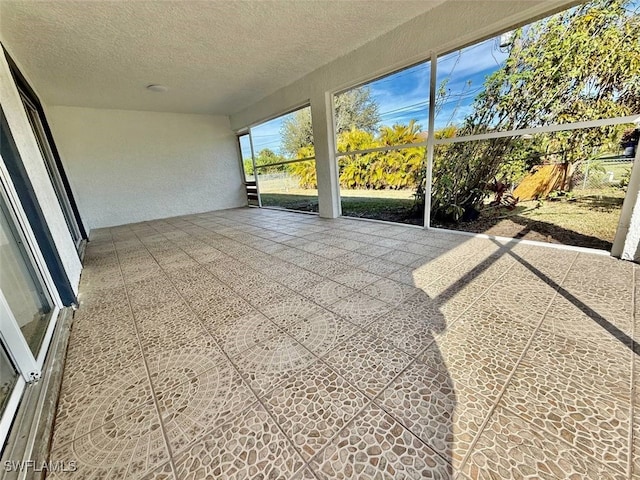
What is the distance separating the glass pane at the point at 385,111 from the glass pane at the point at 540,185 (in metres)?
0.58

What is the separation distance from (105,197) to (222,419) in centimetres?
674

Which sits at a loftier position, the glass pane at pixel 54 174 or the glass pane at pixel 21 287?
the glass pane at pixel 54 174

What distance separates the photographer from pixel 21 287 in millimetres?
1496

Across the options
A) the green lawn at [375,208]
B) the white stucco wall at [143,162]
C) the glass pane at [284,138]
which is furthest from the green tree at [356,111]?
the white stucco wall at [143,162]

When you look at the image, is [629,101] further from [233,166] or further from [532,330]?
[233,166]

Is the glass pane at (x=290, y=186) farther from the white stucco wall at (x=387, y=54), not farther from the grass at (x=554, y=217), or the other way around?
the grass at (x=554, y=217)

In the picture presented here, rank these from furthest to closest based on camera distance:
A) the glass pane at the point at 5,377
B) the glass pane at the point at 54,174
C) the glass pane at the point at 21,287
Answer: the glass pane at the point at 54,174, the glass pane at the point at 21,287, the glass pane at the point at 5,377

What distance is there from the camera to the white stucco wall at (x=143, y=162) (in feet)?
17.2

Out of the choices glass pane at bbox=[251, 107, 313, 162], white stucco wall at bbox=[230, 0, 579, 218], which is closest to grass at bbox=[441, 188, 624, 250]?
white stucco wall at bbox=[230, 0, 579, 218]

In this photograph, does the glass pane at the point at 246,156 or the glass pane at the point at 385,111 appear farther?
the glass pane at the point at 246,156

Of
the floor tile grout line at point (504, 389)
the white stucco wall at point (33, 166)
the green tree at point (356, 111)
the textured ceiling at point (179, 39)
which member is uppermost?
the textured ceiling at point (179, 39)

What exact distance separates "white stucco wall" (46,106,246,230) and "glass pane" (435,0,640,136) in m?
5.97

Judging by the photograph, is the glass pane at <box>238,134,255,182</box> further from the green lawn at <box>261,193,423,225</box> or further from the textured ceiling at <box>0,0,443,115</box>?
the textured ceiling at <box>0,0,443,115</box>

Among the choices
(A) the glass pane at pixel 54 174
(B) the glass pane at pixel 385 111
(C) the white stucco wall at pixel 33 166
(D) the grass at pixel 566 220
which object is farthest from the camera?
(A) the glass pane at pixel 54 174
